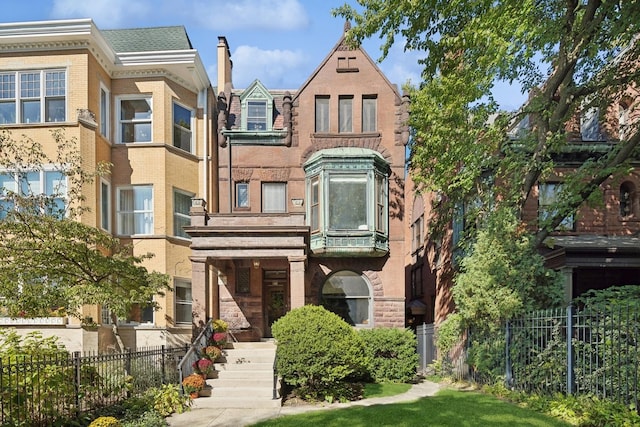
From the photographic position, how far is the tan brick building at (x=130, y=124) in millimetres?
15656

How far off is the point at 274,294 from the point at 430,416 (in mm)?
9997

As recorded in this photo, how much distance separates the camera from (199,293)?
47.2 feet

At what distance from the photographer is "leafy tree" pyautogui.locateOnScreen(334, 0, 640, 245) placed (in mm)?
11266

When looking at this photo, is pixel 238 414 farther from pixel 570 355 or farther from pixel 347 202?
pixel 347 202

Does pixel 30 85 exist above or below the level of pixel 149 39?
below

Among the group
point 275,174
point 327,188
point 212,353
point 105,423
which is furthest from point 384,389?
point 275,174

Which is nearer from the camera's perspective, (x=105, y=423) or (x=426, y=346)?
(x=105, y=423)

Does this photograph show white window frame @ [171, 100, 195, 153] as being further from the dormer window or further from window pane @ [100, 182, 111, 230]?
window pane @ [100, 182, 111, 230]

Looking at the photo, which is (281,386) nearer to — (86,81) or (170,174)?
(170,174)

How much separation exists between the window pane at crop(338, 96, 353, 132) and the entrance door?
633 cm

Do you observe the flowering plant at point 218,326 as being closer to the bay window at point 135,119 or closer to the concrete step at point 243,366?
the concrete step at point 243,366

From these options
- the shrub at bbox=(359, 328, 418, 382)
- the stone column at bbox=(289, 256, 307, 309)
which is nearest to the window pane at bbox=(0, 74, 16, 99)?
the stone column at bbox=(289, 256, 307, 309)

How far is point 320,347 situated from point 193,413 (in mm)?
3341

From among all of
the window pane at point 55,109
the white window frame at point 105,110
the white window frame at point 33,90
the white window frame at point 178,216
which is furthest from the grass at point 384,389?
the window pane at point 55,109
